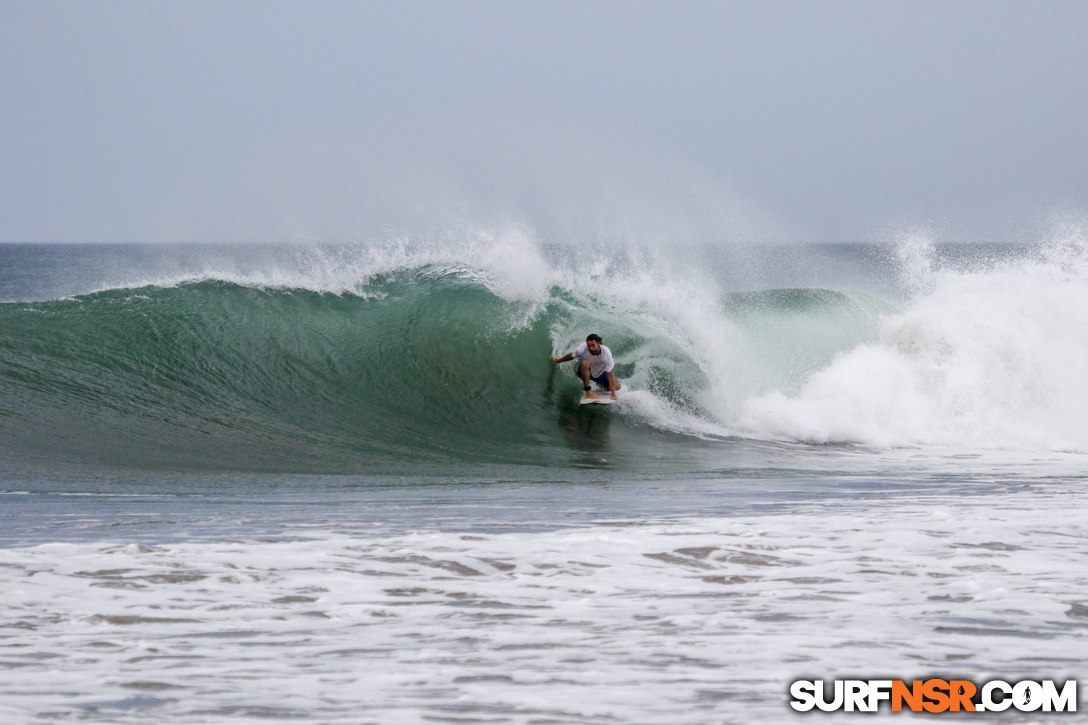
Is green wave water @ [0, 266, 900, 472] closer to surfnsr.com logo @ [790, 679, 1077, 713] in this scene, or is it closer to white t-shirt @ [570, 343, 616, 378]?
white t-shirt @ [570, 343, 616, 378]

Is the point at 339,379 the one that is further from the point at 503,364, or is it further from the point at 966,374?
the point at 966,374

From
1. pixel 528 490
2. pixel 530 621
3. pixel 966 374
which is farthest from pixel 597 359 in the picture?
pixel 530 621

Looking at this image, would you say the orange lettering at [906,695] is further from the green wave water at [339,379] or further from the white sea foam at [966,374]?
the white sea foam at [966,374]

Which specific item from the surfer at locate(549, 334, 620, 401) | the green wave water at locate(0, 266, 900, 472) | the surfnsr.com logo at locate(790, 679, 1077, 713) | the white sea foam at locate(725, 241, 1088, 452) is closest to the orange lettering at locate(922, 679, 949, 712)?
the surfnsr.com logo at locate(790, 679, 1077, 713)

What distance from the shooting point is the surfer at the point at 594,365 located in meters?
11.5

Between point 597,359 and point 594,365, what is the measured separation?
9cm

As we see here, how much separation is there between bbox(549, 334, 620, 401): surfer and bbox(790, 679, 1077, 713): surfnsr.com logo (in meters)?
7.91

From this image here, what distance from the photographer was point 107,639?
4.07 meters

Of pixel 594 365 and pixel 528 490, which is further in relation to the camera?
pixel 594 365

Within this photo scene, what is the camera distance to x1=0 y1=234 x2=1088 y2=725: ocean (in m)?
3.79

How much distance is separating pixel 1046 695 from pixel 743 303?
12.9m

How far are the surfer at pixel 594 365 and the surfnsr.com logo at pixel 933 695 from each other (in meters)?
7.91

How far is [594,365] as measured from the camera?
1167 cm

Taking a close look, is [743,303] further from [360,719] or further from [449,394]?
[360,719]
